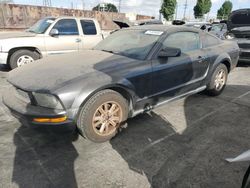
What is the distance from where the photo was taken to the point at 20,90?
2.96 metres

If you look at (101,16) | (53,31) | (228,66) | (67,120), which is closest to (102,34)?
(53,31)

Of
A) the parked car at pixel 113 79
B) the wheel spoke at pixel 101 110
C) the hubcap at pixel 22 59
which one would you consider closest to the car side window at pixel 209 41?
the parked car at pixel 113 79

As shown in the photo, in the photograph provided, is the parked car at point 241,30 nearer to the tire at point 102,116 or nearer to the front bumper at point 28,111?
the tire at point 102,116

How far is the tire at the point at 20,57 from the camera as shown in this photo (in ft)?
21.4

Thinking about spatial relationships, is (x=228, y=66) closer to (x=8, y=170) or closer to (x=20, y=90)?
(x=20, y=90)

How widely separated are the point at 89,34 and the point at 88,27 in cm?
24

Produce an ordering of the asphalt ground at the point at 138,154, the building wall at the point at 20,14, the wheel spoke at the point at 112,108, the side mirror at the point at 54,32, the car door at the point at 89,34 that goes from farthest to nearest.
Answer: the building wall at the point at 20,14, the car door at the point at 89,34, the side mirror at the point at 54,32, the wheel spoke at the point at 112,108, the asphalt ground at the point at 138,154

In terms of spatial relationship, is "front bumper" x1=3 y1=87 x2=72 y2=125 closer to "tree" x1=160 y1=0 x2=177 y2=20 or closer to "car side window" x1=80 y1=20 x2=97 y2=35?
"car side window" x1=80 y1=20 x2=97 y2=35

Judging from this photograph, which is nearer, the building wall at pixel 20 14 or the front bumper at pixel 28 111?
the front bumper at pixel 28 111

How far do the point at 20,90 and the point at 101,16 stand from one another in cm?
2344

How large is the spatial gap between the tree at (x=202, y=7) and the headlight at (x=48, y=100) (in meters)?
47.3

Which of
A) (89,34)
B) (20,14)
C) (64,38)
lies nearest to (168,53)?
(64,38)

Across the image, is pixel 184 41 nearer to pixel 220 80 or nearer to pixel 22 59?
pixel 220 80

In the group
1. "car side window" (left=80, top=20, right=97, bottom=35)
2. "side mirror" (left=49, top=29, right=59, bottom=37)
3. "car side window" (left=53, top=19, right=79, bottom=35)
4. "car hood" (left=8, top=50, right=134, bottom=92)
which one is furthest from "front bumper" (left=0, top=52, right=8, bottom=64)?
"car hood" (left=8, top=50, right=134, bottom=92)
